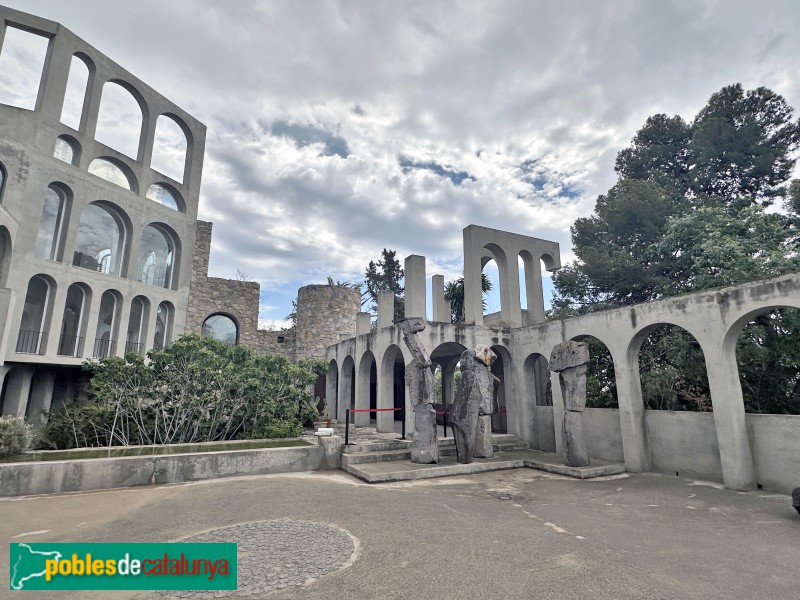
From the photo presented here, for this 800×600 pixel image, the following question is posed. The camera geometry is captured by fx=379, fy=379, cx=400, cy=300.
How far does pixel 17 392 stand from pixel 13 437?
690cm

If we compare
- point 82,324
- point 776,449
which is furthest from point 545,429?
point 82,324

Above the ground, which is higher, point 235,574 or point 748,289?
point 748,289

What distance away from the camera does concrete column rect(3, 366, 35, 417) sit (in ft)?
37.4

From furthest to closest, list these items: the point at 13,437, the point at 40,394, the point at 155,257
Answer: the point at 155,257 < the point at 40,394 < the point at 13,437

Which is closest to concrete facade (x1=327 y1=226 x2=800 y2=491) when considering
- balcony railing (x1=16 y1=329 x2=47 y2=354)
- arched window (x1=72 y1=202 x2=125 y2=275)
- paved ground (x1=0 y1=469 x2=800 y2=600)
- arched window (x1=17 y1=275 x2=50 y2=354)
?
paved ground (x1=0 y1=469 x2=800 y2=600)

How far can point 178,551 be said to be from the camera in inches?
136

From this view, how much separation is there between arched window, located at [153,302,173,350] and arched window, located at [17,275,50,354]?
351cm

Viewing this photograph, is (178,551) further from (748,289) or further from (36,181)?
(36,181)

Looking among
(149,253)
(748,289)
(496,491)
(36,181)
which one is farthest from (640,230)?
(36,181)

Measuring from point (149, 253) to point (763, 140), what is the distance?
82.3 feet

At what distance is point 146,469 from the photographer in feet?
22.3

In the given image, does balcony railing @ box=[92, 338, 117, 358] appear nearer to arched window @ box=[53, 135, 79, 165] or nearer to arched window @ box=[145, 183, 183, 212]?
arched window @ box=[145, 183, 183, 212]

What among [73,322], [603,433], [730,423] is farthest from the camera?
[73,322]

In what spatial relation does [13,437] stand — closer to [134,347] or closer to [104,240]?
[134,347]
